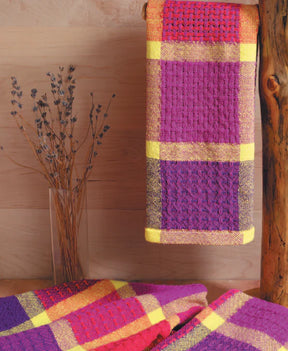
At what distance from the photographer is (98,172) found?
1.19m

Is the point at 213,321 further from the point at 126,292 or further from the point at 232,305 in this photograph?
the point at 126,292

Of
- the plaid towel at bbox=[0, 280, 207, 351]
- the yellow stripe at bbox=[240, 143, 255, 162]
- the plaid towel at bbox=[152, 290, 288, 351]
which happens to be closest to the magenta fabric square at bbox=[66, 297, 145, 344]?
the plaid towel at bbox=[0, 280, 207, 351]

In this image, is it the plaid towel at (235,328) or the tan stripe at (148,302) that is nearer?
the plaid towel at (235,328)

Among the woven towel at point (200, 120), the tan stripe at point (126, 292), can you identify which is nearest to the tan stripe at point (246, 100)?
→ the woven towel at point (200, 120)

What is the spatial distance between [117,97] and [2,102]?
28 centimetres

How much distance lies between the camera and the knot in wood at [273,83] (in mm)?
908

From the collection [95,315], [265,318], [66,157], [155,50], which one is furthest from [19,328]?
[155,50]

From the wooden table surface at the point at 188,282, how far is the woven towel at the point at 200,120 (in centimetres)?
28

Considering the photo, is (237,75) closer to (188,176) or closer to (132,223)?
(188,176)

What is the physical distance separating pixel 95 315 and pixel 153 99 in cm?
44

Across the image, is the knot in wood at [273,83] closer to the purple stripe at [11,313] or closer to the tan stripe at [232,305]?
the tan stripe at [232,305]

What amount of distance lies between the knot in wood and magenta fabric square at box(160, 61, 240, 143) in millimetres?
67

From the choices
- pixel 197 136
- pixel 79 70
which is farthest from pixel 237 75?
pixel 79 70

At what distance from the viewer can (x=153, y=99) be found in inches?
36.1
